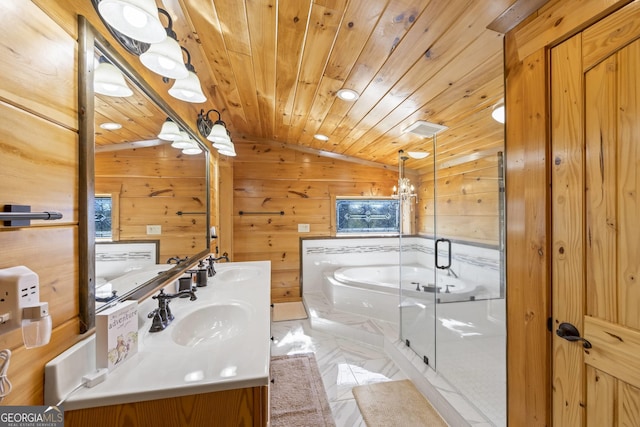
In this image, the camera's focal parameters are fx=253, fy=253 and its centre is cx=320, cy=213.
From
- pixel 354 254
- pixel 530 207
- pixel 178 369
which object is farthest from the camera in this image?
pixel 354 254

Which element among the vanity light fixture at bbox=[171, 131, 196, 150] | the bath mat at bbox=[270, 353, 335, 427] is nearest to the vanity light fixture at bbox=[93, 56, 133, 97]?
the vanity light fixture at bbox=[171, 131, 196, 150]

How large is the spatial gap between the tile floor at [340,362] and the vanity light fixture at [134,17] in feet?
7.21

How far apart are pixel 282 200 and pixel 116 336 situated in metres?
2.96

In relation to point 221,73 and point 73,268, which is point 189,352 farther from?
point 221,73

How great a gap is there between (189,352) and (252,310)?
1.35ft

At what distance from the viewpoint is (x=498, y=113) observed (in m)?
1.83

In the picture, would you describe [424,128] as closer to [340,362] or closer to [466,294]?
[466,294]

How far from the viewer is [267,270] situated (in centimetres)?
220

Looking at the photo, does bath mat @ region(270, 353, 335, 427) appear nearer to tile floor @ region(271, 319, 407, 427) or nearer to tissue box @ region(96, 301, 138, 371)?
tile floor @ region(271, 319, 407, 427)

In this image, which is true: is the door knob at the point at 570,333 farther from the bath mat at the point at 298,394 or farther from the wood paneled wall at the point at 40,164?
the wood paneled wall at the point at 40,164

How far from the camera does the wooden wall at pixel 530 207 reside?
1.09 metres

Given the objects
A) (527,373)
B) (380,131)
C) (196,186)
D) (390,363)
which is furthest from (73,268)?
(380,131)

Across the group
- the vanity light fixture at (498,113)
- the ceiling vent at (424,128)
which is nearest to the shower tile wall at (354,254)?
the ceiling vent at (424,128)

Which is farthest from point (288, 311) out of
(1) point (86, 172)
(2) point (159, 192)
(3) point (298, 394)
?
(1) point (86, 172)
